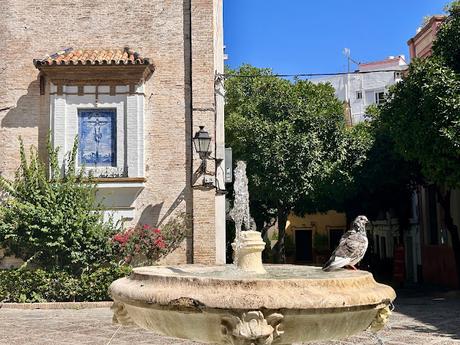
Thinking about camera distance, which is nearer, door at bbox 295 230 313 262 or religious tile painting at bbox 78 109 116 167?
religious tile painting at bbox 78 109 116 167

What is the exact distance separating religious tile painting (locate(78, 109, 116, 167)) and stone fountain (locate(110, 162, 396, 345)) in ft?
35.4

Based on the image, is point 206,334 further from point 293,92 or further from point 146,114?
point 293,92

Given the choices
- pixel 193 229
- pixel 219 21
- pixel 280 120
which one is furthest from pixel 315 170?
pixel 193 229

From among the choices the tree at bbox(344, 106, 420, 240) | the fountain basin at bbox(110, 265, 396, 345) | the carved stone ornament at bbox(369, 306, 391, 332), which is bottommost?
the carved stone ornament at bbox(369, 306, 391, 332)

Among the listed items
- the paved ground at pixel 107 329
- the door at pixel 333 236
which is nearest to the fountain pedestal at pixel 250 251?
the paved ground at pixel 107 329

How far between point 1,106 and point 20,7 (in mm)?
2500

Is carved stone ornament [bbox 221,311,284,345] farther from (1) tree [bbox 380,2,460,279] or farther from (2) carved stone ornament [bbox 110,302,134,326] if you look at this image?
(1) tree [bbox 380,2,460,279]

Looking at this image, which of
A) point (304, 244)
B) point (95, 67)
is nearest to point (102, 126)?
point (95, 67)

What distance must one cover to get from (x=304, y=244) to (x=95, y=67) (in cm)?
2745

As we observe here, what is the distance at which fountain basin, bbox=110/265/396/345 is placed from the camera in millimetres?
4191

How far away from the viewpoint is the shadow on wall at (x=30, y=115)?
15641 millimetres

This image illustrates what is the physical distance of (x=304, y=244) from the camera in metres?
40.5

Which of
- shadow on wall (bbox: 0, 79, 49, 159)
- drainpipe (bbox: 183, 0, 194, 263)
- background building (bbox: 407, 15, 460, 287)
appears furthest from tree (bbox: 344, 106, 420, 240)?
shadow on wall (bbox: 0, 79, 49, 159)

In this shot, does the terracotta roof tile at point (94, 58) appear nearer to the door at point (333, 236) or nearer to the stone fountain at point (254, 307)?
the stone fountain at point (254, 307)
